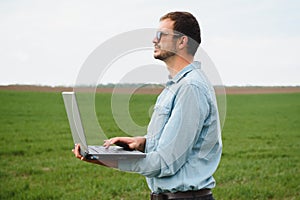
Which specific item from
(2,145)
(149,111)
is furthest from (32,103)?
(149,111)

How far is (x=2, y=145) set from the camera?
1223cm

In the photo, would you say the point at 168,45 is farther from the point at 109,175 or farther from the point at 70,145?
the point at 70,145

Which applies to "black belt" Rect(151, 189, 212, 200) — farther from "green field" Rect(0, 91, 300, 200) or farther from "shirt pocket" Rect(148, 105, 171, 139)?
"green field" Rect(0, 91, 300, 200)

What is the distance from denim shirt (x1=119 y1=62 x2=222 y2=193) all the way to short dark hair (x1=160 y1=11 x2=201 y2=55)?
0.10 meters

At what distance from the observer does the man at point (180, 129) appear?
8.27ft

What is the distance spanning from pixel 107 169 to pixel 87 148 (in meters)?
6.81

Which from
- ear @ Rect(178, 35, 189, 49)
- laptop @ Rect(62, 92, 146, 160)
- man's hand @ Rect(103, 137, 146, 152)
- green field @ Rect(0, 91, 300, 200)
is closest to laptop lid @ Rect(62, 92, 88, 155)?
laptop @ Rect(62, 92, 146, 160)

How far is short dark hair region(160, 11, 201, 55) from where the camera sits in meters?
2.65

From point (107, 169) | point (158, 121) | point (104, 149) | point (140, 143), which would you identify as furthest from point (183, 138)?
point (107, 169)

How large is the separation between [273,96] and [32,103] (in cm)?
1473

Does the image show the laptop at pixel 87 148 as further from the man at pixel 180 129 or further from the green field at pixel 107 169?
the green field at pixel 107 169

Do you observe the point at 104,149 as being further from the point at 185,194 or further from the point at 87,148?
the point at 185,194

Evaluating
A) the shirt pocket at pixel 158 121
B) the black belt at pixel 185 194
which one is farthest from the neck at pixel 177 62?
the black belt at pixel 185 194

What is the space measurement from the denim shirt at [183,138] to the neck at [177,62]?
0.08 ft
